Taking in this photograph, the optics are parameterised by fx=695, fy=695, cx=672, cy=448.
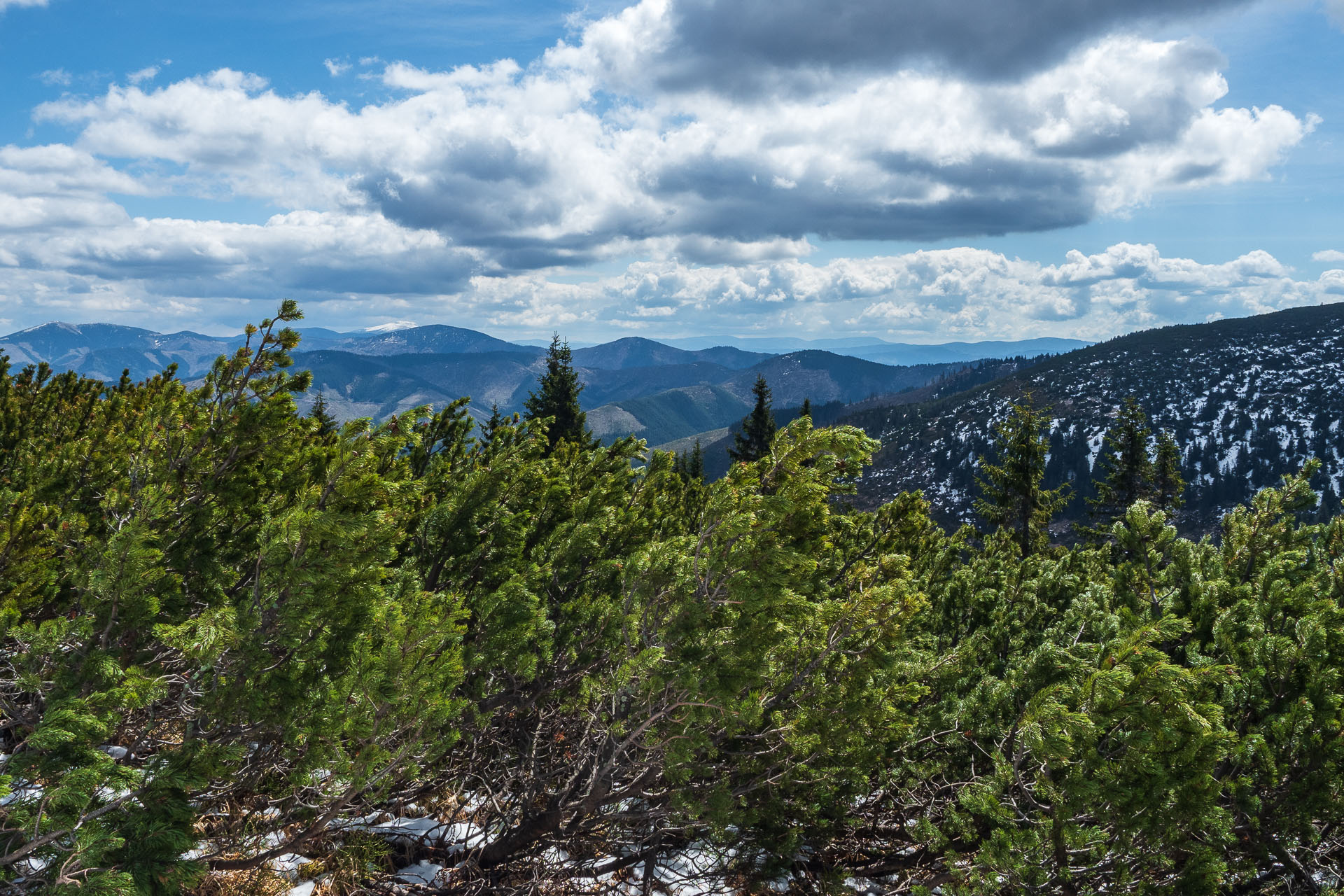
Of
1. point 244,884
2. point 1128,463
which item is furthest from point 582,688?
point 1128,463

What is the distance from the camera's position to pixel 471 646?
4250 mm

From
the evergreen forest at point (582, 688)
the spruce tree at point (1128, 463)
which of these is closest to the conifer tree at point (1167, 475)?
the spruce tree at point (1128, 463)

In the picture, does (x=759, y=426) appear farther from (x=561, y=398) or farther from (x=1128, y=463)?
(x=1128, y=463)

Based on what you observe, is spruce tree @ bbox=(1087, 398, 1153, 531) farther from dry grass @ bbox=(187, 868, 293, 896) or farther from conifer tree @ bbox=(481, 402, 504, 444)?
dry grass @ bbox=(187, 868, 293, 896)

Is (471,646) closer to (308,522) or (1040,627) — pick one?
(308,522)

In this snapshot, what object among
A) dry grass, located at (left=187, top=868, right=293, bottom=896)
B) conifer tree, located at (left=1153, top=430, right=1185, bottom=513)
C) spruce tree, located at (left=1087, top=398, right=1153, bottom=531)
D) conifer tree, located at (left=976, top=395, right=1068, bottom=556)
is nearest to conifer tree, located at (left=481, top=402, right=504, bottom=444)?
dry grass, located at (left=187, top=868, right=293, bottom=896)

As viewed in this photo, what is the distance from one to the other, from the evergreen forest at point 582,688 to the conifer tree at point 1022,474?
2459 cm

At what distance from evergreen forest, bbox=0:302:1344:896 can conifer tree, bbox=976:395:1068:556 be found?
24.6 metres

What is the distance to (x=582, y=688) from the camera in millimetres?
3982

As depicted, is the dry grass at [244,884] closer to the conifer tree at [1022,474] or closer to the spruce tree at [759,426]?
the conifer tree at [1022,474]

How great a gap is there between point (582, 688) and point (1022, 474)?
1149 inches

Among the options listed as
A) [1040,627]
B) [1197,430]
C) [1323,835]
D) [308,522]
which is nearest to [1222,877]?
[1323,835]

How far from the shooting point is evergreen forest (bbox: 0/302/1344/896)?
3.08 m

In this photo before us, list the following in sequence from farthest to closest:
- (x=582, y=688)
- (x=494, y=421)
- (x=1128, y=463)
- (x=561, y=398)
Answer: (x=1128, y=463)
(x=561, y=398)
(x=494, y=421)
(x=582, y=688)
